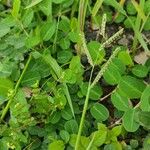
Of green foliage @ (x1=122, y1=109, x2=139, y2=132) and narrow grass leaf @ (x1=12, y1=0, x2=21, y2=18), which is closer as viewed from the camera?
green foliage @ (x1=122, y1=109, x2=139, y2=132)

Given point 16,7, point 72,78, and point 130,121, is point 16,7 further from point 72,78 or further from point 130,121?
point 130,121

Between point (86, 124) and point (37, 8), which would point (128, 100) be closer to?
point (86, 124)

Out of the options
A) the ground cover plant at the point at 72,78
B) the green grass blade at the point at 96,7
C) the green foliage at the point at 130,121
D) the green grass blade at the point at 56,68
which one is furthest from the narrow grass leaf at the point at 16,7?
the green foliage at the point at 130,121

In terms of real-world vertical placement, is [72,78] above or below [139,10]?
below

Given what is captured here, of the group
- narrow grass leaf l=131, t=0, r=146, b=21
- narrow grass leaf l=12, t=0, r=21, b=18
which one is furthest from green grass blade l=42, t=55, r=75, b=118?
narrow grass leaf l=131, t=0, r=146, b=21

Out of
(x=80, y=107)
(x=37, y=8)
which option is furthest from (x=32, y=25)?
(x=80, y=107)

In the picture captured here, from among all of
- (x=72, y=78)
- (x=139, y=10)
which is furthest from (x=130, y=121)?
(x=139, y=10)

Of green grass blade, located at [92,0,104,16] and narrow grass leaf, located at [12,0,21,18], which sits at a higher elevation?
narrow grass leaf, located at [12,0,21,18]

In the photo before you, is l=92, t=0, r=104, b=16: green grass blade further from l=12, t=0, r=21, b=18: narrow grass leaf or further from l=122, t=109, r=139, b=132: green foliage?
l=122, t=109, r=139, b=132: green foliage

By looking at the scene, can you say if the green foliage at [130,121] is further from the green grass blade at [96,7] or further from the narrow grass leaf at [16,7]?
the narrow grass leaf at [16,7]

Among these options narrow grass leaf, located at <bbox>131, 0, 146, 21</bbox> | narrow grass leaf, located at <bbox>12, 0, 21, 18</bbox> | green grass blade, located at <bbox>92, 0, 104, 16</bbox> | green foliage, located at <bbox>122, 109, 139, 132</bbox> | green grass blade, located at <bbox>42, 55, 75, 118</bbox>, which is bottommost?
green foliage, located at <bbox>122, 109, 139, 132</bbox>
